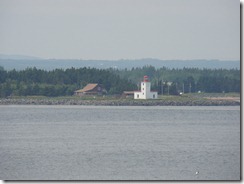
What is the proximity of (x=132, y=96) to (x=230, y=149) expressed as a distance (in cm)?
3281

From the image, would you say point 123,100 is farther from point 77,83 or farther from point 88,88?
point 77,83

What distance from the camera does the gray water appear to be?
20.4m

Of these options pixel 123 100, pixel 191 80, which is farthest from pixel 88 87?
pixel 191 80

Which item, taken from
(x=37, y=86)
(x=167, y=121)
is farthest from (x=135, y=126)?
(x=37, y=86)

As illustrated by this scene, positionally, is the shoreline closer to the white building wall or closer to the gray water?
the white building wall

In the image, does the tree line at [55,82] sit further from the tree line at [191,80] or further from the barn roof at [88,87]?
the tree line at [191,80]

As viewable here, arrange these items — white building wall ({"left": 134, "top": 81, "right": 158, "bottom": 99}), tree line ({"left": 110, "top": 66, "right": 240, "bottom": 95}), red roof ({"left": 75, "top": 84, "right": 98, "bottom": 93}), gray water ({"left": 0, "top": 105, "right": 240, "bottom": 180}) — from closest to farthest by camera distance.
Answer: gray water ({"left": 0, "top": 105, "right": 240, "bottom": 180}), tree line ({"left": 110, "top": 66, "right": 240, "bottom": 95}), white building wall ({"left": 134, "top": 81, "right": 158, "bottom": 99}), red roof ({"left": 75, "top": 84, "right": 98, "bottom": 93})

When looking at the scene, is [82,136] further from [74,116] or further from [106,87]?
[106,87]

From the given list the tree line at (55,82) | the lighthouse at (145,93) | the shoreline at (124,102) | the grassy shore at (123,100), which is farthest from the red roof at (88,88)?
the lighthouse at (145,93)

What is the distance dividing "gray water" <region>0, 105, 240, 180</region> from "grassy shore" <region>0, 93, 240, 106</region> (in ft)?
45.7

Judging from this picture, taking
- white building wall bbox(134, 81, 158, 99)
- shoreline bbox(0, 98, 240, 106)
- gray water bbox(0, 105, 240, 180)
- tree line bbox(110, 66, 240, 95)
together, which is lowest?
gray water bbox(0, 105, 240, 180)

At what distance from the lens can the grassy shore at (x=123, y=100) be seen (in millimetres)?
53875

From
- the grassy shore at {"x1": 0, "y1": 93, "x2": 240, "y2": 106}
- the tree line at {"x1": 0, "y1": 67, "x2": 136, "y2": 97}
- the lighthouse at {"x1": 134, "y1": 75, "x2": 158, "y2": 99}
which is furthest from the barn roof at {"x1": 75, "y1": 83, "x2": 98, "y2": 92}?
the lighthouse at {"x1": 134, "y1": 75, "x2": 158, "y2": 99}

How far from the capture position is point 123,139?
28344 millimetres
